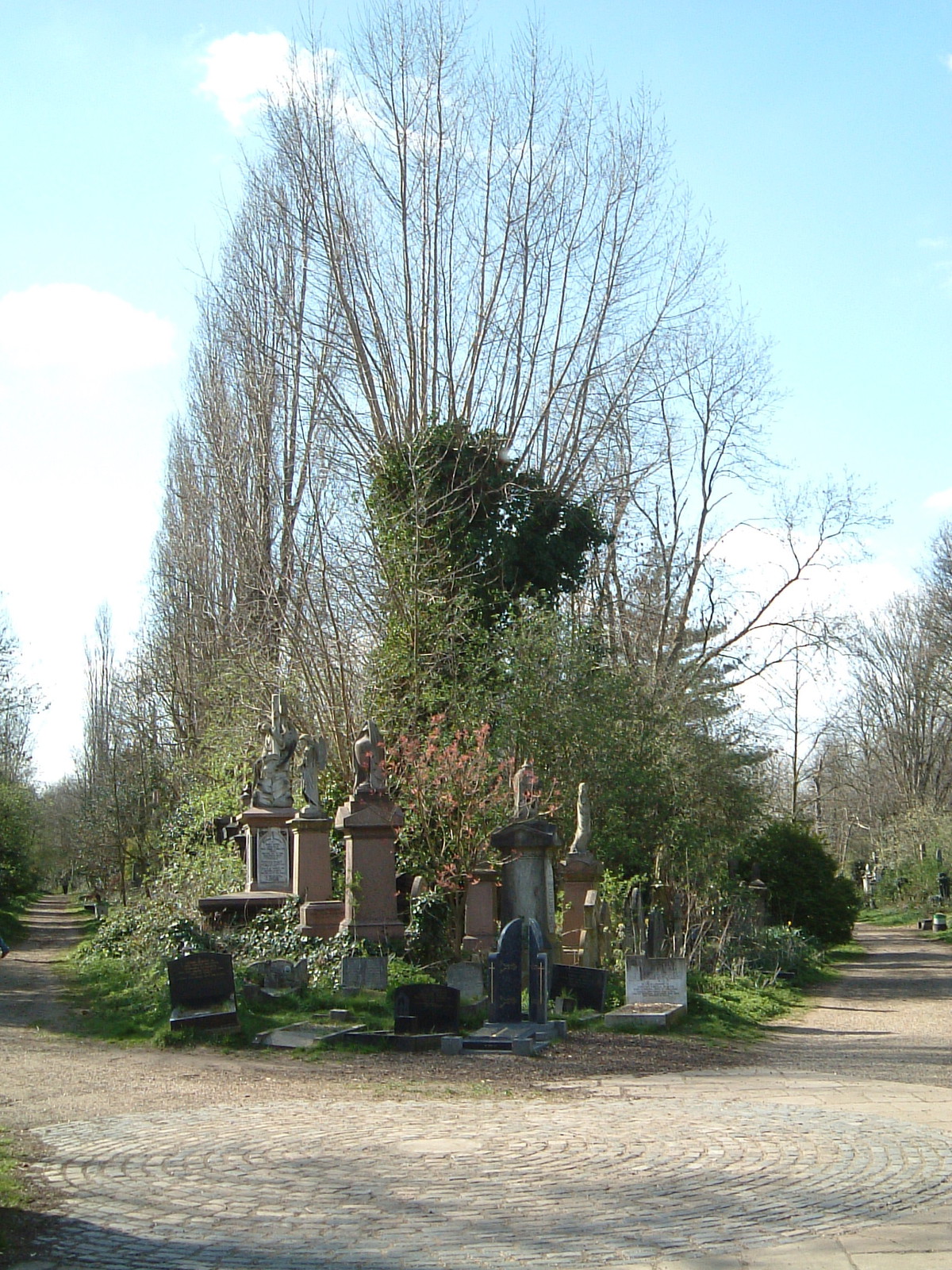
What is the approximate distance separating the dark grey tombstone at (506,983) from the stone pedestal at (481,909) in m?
4.60

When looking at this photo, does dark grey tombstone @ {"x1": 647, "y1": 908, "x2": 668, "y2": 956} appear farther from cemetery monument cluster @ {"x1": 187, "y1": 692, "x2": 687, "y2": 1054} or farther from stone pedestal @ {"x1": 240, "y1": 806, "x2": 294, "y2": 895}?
stone pedestal @ {"x1": 240, "y1": 806, "x2": 294, "y2": 895}

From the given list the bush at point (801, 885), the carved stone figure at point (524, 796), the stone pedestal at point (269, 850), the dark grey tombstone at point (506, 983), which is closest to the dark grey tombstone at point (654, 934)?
the carved stone figure at point (524, 796)

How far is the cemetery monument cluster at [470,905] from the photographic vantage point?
1284 cm

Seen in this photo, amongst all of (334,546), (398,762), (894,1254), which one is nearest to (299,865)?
(398,762)

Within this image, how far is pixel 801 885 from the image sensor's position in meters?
30.6

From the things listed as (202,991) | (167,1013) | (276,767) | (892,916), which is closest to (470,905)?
(276,767)

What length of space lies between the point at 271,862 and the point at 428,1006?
26.4 ft

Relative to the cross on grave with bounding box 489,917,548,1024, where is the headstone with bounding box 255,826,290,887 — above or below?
above

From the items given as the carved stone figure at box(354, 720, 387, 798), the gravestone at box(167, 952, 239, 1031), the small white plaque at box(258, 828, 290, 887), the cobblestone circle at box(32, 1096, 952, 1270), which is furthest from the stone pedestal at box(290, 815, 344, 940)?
the cobblestone circle at box(32, 1096, 952, 1270)

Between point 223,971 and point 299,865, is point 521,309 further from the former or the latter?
point 223,971

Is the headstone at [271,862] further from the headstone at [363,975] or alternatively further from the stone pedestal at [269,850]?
the headstone at [363,975]

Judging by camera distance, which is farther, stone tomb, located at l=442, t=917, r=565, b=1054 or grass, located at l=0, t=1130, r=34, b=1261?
stone tomb, located at l=442, t=917, r=565, b=1054

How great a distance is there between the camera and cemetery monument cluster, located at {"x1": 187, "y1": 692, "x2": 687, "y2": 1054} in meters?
12.8

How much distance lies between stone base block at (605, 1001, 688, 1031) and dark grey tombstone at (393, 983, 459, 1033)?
2.02m
